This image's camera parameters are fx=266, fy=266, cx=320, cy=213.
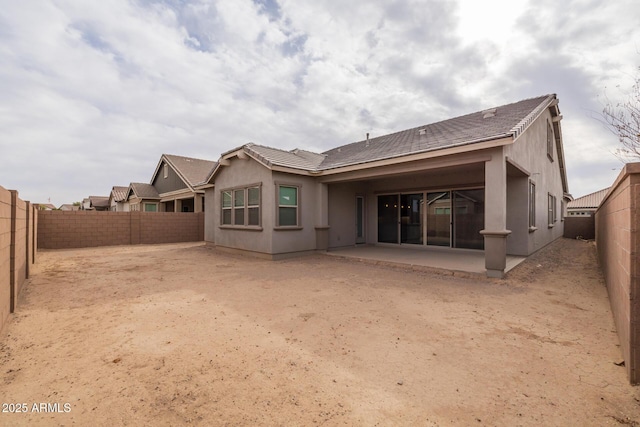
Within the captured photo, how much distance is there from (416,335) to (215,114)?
14801 mm

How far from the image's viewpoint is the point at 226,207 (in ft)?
37.9

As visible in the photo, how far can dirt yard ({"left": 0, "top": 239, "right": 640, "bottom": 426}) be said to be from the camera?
204 cm

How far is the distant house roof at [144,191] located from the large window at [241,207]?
532 inches

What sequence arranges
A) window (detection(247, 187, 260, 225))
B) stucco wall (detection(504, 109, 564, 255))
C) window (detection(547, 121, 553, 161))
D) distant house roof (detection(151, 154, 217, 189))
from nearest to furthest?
stucco wall (detection(504, 109, 564, 255))
window (detection(247, 187, 260, 225))
window (detection(547, 121, 553, 161))
distant house roof (detection(151, 154, 217, 189))

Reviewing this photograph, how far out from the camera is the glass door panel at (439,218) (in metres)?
10.2

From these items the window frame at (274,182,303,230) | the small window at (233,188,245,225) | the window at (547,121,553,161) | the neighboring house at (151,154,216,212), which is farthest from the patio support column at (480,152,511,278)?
the neighboring house at (151,154,216,212)

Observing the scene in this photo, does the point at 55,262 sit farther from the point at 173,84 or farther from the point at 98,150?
the point at 98,150

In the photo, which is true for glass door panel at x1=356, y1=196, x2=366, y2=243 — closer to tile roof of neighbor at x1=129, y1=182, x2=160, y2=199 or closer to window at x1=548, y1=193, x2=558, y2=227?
window at x1=548, y1=193, x2=558, y2=227

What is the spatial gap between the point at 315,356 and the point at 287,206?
276 inches

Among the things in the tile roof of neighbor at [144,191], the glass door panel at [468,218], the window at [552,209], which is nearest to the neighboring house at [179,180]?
the tile roof of neighbor at [144,191]

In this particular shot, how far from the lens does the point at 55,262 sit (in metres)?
9.01

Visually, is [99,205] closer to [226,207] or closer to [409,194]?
[226,207]

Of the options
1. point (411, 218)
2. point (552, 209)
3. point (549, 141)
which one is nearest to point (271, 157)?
point (411, 218)

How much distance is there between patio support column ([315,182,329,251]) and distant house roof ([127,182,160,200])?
56.6ft
